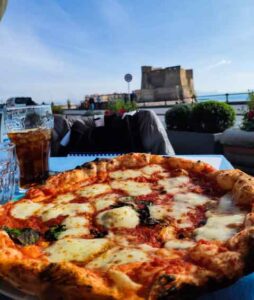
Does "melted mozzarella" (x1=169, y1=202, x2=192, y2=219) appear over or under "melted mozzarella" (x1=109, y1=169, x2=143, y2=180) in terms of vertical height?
under

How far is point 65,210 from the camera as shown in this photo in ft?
4.91

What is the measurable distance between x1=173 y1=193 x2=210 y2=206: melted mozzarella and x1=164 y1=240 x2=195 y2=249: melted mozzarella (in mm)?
370

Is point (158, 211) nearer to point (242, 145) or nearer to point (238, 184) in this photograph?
point (238, 184)

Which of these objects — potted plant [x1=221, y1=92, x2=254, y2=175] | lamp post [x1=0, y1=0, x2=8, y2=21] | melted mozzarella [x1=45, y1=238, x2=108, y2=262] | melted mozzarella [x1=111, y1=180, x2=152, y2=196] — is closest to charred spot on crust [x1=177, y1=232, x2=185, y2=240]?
melted mozzarella [x1=45, y1=238, x2=108, y2=262]

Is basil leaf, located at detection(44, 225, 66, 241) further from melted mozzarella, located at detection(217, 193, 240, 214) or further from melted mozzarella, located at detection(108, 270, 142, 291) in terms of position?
melted mozzarella, located at detection(217, 193, 240, 214)

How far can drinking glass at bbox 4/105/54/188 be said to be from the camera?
216 centimetres

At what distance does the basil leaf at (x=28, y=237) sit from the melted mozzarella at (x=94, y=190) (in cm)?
42

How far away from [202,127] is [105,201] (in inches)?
297

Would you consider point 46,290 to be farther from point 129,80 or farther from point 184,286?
point 129,80

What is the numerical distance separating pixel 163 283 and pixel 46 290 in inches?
10.9

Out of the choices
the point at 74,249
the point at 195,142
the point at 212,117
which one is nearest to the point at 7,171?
the point at 74,249

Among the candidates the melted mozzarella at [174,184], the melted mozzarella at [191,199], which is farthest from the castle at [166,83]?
the melted mozzarella at [191,199]

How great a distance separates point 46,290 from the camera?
0.89 metres

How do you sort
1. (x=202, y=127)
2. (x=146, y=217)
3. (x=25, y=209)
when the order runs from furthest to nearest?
1. (x=202, y=127)
2. (x=25, y=209)
3. (x=146, y=217)
